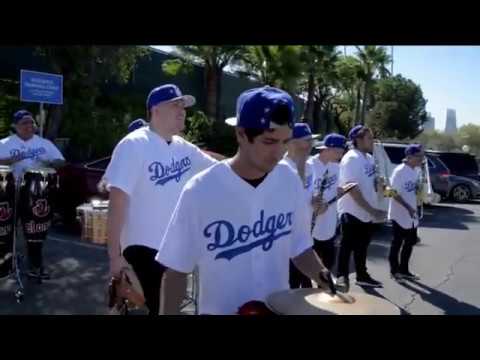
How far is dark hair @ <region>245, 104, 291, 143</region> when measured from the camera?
209 centimetres

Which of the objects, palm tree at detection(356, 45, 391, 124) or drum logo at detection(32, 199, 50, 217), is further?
palm tree at detection(356, 45, 391, 124)

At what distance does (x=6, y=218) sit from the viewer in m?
5.66

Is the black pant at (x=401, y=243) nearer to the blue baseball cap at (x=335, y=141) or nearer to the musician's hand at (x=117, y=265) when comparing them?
the blue baseball cap at (x=335, y=141)

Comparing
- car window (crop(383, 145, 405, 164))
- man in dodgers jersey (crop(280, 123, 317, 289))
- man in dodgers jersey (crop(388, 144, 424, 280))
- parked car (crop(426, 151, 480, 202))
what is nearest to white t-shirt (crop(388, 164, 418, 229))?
man in dodgers jersey (crop(388, 144, 424, 280))

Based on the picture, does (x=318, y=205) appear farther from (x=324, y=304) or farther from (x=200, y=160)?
Result: (x=324, y=304)

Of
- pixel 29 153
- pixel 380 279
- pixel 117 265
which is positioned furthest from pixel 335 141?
pixel 117 265

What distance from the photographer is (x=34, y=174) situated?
6246 mm

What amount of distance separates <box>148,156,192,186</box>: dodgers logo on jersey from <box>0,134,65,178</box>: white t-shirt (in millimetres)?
3999

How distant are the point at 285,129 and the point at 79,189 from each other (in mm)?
8348

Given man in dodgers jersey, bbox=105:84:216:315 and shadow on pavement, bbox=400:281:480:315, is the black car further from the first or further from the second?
man in dodgers jersey, bbox=105:84:216:315

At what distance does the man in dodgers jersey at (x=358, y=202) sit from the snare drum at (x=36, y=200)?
3373mm
